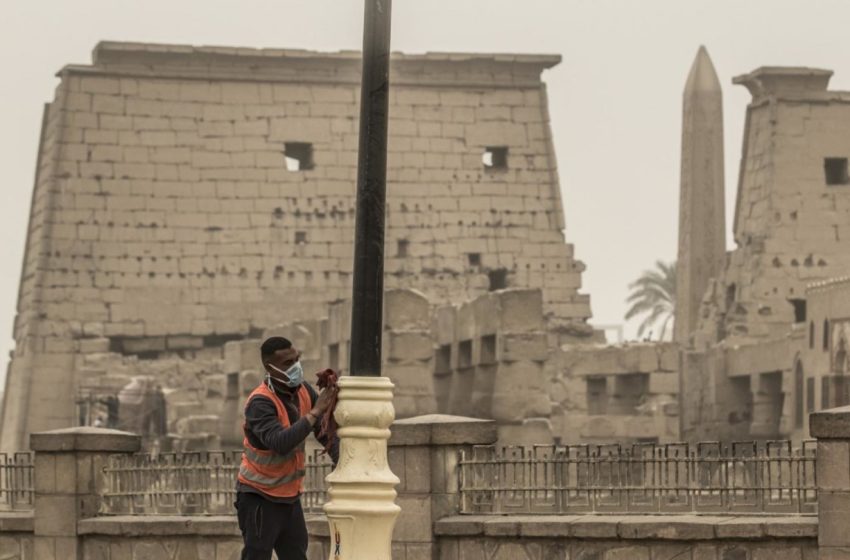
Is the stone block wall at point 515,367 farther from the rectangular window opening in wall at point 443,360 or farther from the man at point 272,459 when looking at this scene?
the man at point 272,459

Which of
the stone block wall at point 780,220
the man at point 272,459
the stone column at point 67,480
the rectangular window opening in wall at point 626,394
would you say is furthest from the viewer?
the stone block wall at point 780,220

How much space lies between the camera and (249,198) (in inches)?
1838

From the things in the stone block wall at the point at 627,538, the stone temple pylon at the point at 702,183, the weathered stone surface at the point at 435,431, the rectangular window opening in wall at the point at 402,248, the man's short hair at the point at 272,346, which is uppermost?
the stone temple pylon at the point at 702,183

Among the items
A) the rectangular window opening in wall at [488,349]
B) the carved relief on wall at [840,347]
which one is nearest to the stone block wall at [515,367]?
the rectangular window opening in wall at [488,349]

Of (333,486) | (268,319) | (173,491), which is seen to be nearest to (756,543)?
(333,486)

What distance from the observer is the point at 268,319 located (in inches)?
1816

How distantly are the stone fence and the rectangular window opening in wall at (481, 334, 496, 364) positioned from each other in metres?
14.9

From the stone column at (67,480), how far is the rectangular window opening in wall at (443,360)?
17.8 metres

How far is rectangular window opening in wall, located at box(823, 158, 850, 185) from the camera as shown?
1873 inches

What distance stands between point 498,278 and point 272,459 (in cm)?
3484

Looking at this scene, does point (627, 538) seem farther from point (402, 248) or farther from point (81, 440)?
point (402, 248)

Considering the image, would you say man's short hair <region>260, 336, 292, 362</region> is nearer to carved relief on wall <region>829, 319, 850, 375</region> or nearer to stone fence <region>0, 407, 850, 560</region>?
stone fence <region>0, 407, 850, 560</region>

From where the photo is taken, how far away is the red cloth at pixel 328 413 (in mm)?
12492

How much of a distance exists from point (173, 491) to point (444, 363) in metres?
18.2
